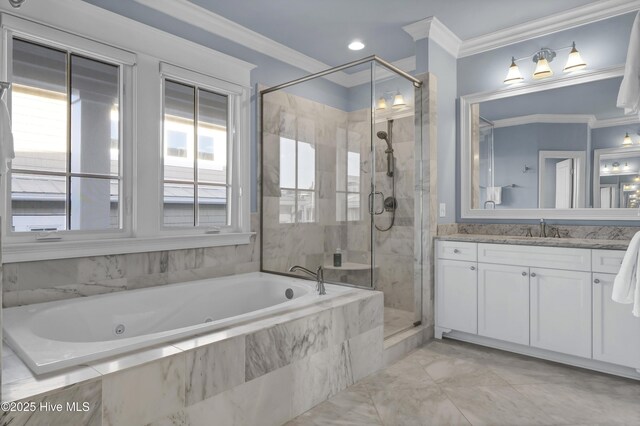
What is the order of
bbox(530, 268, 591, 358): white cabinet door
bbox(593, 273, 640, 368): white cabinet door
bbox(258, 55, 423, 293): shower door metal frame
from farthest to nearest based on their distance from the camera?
bbox(258, 55, 423, 293): shower door metal frame, bbox(530, 268, 591, 358): white cabinet door, bbox(593, 273, 640, 368): white cabinet door

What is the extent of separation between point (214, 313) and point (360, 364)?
1102 millimetres

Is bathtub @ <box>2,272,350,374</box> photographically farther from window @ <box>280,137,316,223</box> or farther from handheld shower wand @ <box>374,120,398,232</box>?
handheld shower wand @ <box>374,120,398,232</box>

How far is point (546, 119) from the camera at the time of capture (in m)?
3.16

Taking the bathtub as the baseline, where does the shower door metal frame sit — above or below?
above

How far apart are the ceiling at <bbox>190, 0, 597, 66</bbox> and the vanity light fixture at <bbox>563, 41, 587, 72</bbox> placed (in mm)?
Result: 324

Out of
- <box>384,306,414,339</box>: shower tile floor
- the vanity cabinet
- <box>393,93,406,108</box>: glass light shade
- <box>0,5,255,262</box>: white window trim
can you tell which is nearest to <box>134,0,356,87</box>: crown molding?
<box>0,5,255,262</box>: white window trim

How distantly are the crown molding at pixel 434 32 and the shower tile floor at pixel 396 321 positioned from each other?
2388 millimetres

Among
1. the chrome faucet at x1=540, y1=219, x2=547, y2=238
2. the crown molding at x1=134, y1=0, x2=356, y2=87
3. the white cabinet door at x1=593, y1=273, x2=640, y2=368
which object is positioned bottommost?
the white cabinet door at x1=593, y1=273, x2=640, y2=368

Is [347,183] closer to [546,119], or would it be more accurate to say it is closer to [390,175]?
[390,175]

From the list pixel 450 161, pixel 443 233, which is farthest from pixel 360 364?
pixel 450 161

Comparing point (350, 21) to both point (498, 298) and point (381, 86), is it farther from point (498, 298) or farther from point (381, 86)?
point (498, 298)

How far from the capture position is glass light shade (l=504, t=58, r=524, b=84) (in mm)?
3264

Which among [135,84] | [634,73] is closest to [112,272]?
[135,84]

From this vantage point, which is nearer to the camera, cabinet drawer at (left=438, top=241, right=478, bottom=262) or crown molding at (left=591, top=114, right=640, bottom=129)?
crown molding at (left=591, top=114, right=640, bottom=129)
